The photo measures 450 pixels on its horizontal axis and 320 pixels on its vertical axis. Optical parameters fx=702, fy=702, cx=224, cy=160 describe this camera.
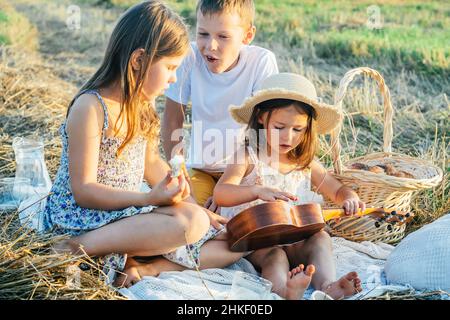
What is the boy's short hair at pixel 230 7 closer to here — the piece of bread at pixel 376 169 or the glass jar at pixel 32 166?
the piece of bread at pixel 376 169

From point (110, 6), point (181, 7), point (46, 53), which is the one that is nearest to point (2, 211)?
point (46, 53)

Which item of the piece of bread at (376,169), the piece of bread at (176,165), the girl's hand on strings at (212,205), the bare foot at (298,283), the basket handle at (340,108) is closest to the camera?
the piece of bread at (176,165)

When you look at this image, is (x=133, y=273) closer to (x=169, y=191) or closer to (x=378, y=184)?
(x=169, y=191)

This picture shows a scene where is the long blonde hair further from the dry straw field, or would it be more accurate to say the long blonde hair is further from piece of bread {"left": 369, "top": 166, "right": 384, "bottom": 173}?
piece of bread {"left": 369, "top": 166, "right": 384, "bottom": 173}

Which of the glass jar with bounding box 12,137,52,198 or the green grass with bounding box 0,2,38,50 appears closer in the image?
the glass jar with bounding box 12,137,52,198

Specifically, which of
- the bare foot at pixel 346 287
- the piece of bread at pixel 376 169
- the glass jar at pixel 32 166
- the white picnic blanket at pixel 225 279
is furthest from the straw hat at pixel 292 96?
the glass jar at pixel 32 166

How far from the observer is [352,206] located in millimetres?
3564

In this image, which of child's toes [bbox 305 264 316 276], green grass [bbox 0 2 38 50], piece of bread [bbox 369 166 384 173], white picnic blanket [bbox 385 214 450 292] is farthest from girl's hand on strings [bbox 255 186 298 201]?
green grass [bbox 0 2 38 50]

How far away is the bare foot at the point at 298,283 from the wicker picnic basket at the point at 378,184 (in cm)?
94

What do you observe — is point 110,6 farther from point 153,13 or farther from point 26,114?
point 153,13

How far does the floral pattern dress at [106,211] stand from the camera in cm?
→ 316

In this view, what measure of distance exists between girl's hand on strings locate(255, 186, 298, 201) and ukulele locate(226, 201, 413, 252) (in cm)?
4

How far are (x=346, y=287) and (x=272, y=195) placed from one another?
58 cm

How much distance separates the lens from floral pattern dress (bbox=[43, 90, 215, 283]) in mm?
3162
